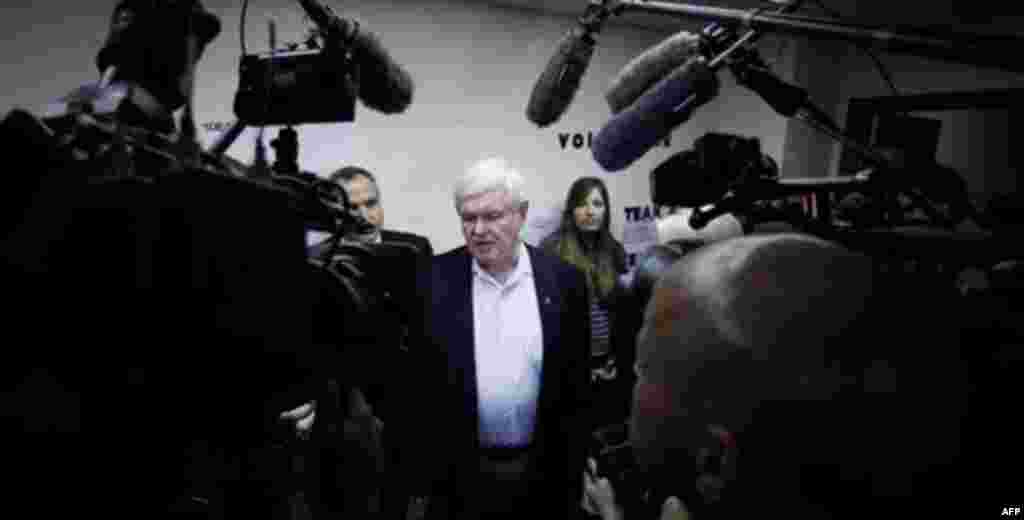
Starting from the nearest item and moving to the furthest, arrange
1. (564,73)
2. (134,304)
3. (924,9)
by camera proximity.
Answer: (134,304), (564,73), (924,9)

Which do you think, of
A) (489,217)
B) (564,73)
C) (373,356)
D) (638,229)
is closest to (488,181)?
(489,217)

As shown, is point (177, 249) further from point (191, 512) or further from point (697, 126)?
point (697, 126)

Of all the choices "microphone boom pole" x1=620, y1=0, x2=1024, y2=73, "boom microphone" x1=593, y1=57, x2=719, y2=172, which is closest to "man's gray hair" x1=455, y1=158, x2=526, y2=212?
"boom microphone" x1=593, y1=57, x2=719, y2=172

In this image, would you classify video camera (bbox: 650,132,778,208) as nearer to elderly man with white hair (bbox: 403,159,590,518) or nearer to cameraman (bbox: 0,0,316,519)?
cameraman (bbox: 0,0,316,519)

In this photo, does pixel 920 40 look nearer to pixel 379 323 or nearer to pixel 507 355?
pixel 379 323

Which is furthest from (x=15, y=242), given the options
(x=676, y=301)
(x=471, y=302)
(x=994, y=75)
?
(x=994, y=75)

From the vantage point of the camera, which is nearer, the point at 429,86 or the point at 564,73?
the point at 564,73

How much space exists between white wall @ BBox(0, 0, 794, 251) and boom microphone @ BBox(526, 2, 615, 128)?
1.50 metres

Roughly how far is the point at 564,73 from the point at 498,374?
883 millimetres

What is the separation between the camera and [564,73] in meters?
1.27

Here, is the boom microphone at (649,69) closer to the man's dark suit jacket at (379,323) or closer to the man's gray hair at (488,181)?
the man's dark suit jacket at (379,323)

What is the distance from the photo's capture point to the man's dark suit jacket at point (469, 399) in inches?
69.8

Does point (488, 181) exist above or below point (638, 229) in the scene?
above

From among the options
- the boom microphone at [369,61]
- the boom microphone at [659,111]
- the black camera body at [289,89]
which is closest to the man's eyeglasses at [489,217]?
the boom microphone at [369,61]
